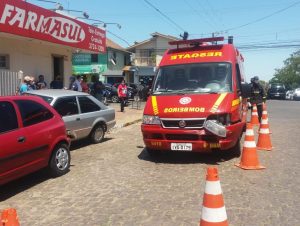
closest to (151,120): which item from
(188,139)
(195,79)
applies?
(188,139)

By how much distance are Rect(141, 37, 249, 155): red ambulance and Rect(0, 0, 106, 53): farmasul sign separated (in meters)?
5.47

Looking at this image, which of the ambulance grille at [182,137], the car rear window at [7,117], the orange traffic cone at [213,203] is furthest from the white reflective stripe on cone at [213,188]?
the ambulance grille at [182,137]

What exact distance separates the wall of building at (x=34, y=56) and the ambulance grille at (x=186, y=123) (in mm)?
8320

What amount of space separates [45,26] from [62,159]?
8252 mm

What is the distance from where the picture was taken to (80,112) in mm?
10930

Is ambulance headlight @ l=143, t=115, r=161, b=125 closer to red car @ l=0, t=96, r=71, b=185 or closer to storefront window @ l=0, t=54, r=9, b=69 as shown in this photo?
red car @ l=0, t=96, r=71, b=185

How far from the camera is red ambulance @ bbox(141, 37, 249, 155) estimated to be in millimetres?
8281

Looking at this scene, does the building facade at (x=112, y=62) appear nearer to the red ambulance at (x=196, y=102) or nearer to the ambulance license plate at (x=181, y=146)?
the red ambulance at (x=196, y=102)

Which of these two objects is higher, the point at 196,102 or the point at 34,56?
the point at 34,56

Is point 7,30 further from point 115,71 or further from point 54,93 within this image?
point 115,71

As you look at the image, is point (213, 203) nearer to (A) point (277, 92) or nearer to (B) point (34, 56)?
(B) point (34, 56)

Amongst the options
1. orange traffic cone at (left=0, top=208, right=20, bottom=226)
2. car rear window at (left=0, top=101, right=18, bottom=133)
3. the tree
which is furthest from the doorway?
the tree

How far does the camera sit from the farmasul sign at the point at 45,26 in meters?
12.9

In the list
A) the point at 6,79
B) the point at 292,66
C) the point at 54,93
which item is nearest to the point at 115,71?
the point at 6,79
